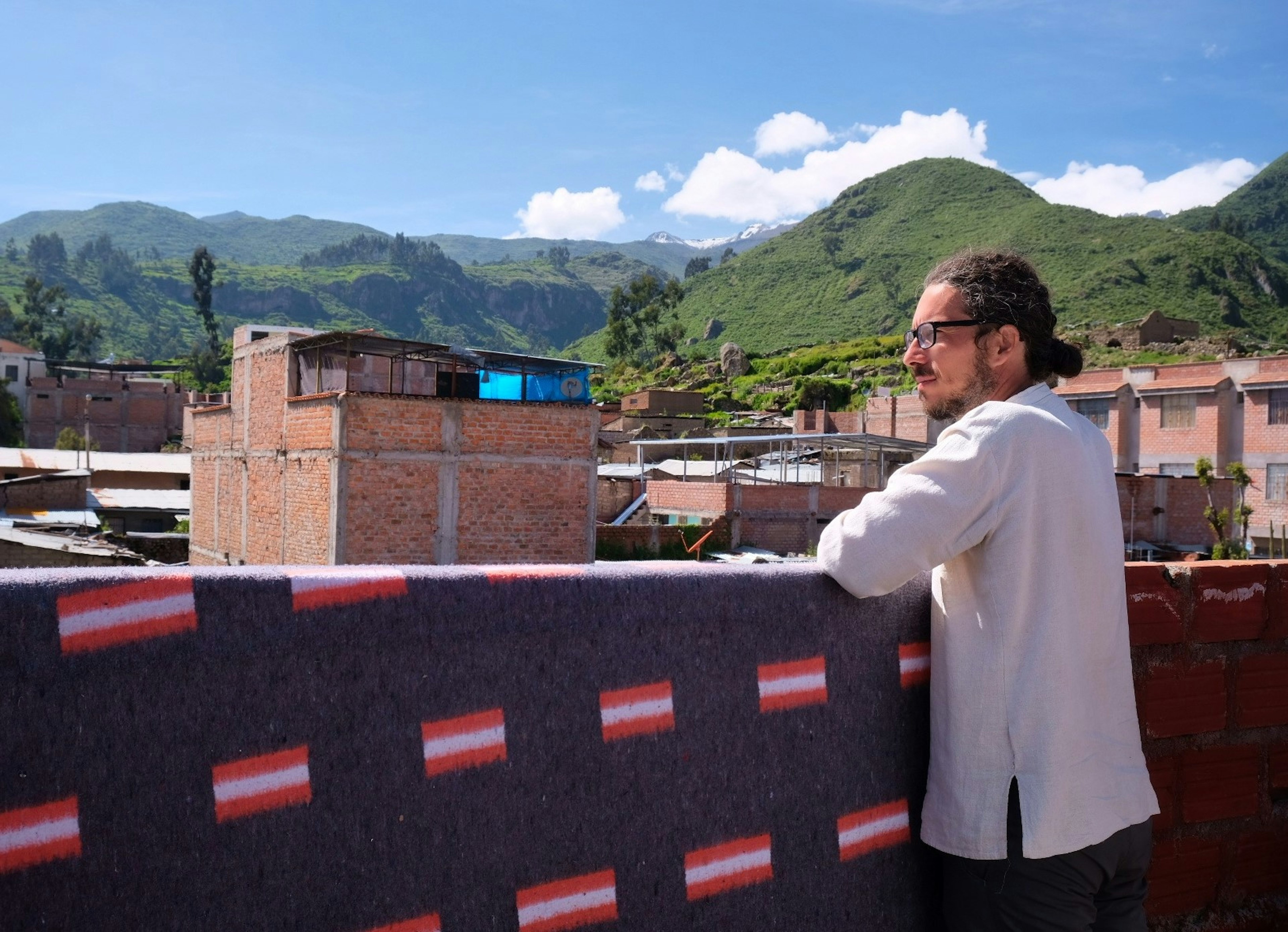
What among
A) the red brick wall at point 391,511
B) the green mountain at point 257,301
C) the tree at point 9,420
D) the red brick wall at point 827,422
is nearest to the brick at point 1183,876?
the red brick wall at point 391,511

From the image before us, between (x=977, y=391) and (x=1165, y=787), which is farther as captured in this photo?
(x=1165, y=787)

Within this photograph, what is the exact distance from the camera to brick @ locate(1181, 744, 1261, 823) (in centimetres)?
227

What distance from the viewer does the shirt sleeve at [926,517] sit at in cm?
148

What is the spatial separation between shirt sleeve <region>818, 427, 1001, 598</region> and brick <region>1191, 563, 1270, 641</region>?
3.59 ft

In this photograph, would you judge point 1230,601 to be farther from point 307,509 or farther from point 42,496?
point 42,496

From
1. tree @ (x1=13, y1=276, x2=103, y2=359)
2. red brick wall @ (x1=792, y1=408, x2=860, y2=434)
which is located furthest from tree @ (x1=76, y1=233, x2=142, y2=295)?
red brick wall @ (x1=792, y1=408, x2=860, y2=434)

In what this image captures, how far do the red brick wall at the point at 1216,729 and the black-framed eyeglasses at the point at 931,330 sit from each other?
2.53 feet

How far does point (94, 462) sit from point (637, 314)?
158 ft

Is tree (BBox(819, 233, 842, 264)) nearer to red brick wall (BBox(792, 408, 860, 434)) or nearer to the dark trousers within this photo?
red brick wall (BBox(792, 408, 860, 434))

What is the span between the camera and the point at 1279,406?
28766 millimetres

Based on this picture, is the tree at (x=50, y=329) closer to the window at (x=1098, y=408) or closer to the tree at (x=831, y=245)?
the tree at (x=831, y=245)

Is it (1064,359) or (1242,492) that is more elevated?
(1064,359)

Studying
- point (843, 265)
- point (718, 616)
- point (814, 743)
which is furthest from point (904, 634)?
point (843, 265)

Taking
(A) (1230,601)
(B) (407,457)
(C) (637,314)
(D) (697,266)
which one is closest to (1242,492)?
(B) (407,457)
